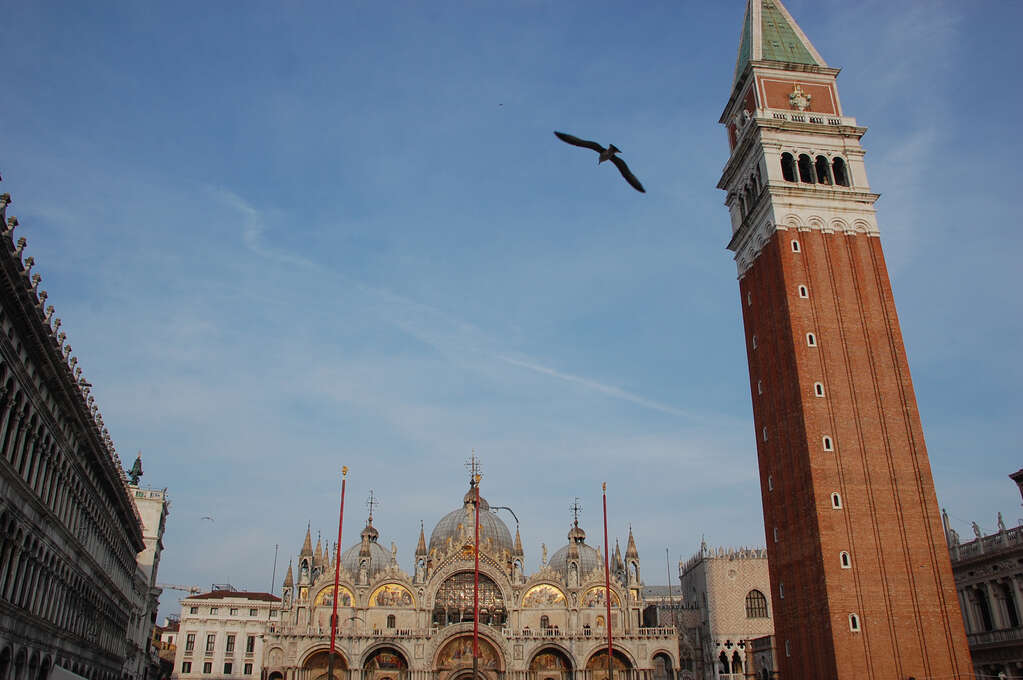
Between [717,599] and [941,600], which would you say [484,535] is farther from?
[941,600]

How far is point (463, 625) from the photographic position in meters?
66.0

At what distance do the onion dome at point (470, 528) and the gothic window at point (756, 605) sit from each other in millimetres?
23067

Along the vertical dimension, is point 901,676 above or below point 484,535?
below

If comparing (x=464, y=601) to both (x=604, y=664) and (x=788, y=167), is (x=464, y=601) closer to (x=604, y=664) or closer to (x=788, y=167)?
(x=604, y=664)

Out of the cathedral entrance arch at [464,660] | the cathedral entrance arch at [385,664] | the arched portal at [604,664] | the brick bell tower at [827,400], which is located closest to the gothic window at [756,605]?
the arched portal at [604,664]

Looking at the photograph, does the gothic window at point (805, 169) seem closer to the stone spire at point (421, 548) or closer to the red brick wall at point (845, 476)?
the red brick wall at point (845, 476)

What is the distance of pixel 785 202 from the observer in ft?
165

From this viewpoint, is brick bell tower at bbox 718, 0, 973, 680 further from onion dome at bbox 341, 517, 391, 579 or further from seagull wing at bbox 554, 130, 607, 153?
onion dome at bbox 341, 517, 391, 579

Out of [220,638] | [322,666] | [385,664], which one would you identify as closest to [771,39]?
[385,664]

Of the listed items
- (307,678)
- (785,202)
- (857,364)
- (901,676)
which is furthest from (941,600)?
(307,678)

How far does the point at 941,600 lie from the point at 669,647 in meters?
29.2

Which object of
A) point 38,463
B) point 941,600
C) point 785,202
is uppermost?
point 785,202

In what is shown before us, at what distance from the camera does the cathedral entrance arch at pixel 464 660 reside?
65750mm

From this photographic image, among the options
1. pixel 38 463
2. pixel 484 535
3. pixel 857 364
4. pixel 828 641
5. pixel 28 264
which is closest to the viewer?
pixel 28 264
